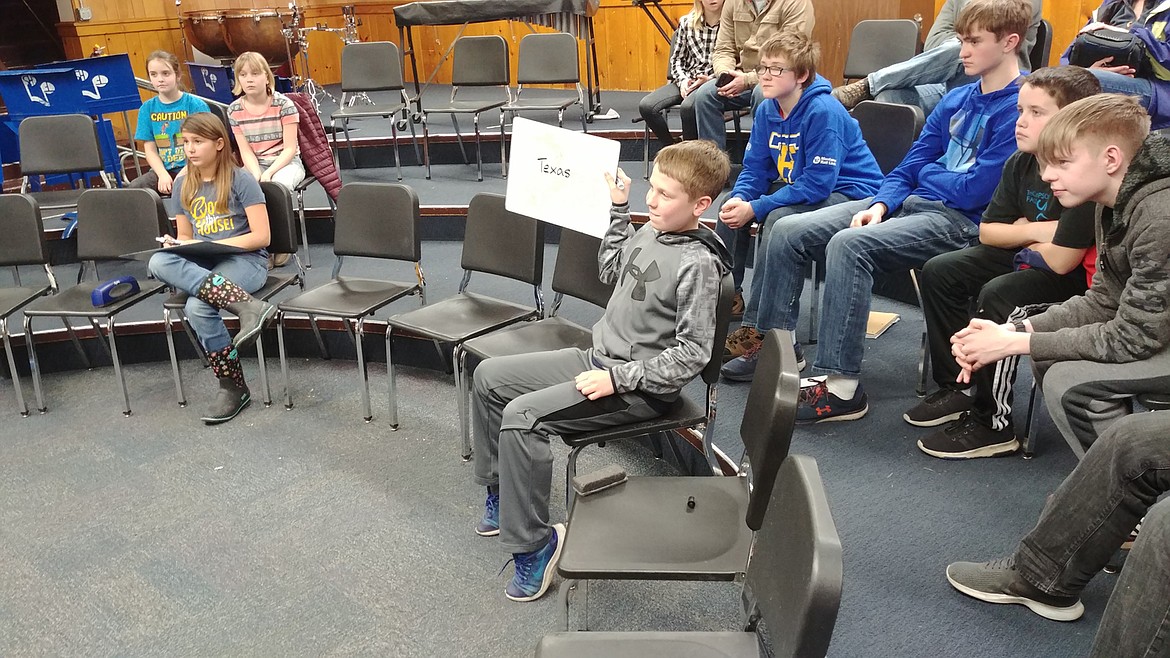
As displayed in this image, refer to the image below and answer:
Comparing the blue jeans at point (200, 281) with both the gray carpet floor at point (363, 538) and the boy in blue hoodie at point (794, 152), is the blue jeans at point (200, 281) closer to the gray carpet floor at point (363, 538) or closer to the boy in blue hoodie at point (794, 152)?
the gray carpet floor at point (363, 538)

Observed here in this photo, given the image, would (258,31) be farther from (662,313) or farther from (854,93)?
(662,313)

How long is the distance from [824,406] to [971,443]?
0.42m

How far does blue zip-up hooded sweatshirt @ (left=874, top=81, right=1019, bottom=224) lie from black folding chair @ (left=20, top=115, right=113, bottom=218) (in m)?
4.04

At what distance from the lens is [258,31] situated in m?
7.61

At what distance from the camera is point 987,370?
240 cm

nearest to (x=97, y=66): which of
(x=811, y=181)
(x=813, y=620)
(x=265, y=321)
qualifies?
(x=265, y=321)

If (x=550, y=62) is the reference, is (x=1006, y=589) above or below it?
below

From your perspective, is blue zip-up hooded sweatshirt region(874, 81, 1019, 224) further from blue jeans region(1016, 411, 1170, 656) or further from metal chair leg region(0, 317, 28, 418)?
metal chair leg region(0, 317, 28, 418)

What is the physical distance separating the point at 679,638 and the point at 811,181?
77.7 inches

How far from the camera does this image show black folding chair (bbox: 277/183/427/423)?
10.3 ft

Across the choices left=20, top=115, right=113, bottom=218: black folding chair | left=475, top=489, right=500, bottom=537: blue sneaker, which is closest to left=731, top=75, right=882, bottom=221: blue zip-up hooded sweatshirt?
left=475, top=489, right=500, bottom=537: blue sneaker

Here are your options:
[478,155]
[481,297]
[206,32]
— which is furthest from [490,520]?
[206,32]

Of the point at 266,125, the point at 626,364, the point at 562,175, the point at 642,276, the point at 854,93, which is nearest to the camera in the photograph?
the point at 626,364

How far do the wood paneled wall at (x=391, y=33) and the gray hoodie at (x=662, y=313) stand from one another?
4283mm
